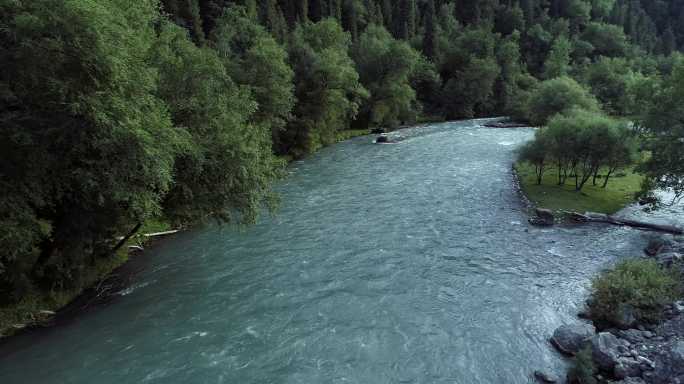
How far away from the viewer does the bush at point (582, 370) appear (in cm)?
1455

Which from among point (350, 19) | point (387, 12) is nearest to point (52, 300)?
point (350, 19)

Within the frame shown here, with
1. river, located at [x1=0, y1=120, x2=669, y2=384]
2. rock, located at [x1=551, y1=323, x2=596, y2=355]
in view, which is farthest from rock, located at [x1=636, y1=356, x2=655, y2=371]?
river, located at [x1=0, y1=120, x2=669, y2=384]

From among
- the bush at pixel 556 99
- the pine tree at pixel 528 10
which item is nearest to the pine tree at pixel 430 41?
the bush at pixel 556 99

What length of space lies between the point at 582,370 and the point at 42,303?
21.5 metres

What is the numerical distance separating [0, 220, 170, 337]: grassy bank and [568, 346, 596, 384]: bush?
67.8 feet

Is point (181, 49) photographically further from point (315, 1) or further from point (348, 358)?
point (315, 1)

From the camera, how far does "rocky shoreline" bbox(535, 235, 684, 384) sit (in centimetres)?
1439

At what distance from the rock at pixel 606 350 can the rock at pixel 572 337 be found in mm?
543

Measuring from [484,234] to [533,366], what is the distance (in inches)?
531

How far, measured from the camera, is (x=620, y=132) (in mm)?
34844

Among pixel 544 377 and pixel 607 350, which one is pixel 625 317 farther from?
pixel 544 377

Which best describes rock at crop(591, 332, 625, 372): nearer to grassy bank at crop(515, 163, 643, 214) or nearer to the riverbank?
grassy bank at crop(515, 163, 643, 214)

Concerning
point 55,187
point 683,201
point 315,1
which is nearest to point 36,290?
point 55,187

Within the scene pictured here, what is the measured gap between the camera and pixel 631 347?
16.2m
